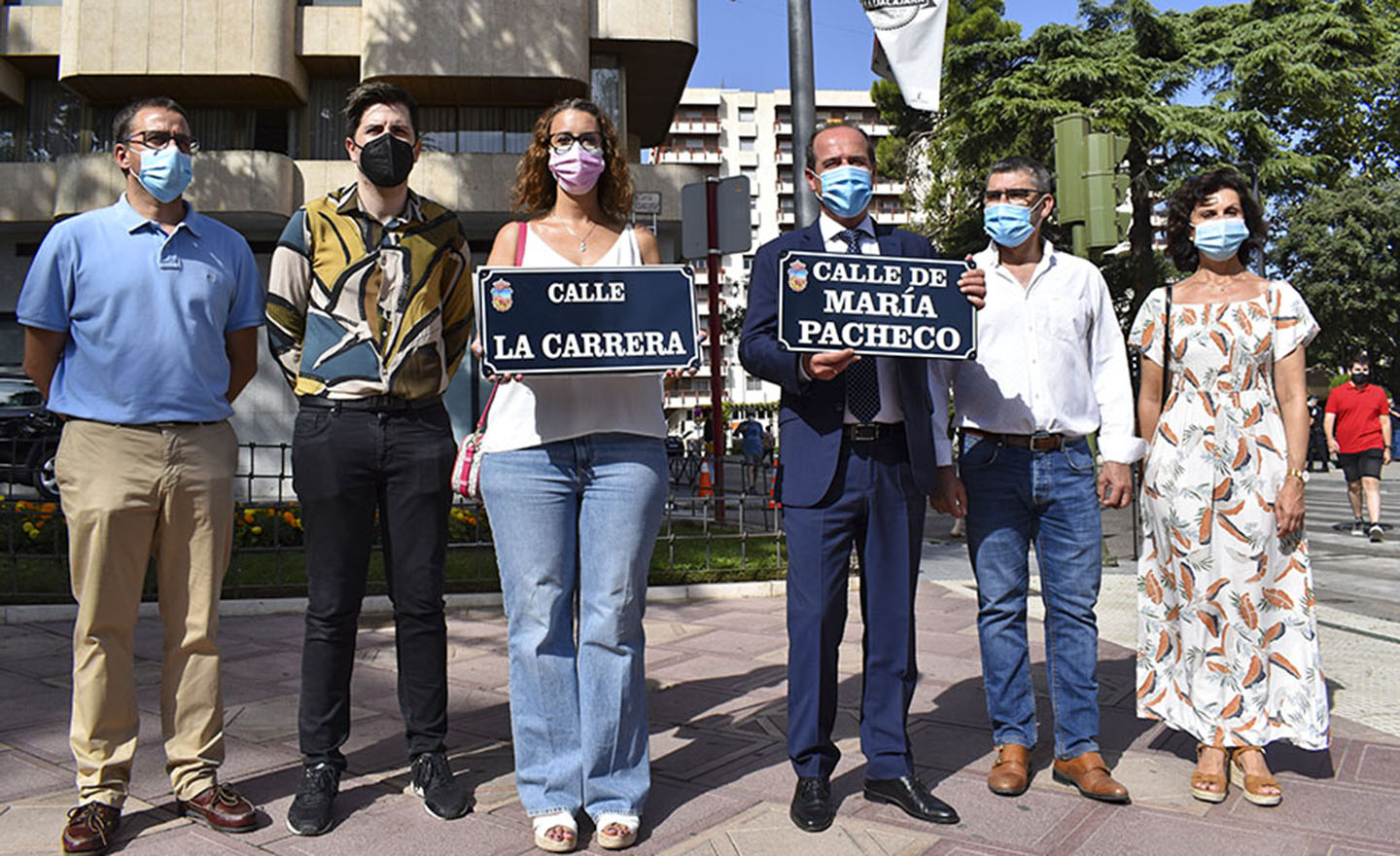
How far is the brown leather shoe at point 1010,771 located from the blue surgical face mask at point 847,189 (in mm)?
1953

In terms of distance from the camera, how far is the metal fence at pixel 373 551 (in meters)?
7.73

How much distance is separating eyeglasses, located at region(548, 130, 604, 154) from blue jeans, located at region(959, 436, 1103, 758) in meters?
1.71

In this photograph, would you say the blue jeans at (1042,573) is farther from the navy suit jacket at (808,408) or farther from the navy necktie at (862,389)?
the navy necktie at (862,389)

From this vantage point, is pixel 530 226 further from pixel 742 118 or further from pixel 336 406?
pixel 742 118

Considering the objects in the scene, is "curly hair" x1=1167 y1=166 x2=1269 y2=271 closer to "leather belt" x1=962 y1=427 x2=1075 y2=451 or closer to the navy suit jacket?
"leather belt" x1=962 y1=427 x2=1075 y2=451

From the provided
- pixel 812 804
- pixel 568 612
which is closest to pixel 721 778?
pixel 812 804

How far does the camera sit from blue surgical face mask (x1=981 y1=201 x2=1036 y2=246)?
12.4 feet

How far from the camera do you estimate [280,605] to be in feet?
24.8

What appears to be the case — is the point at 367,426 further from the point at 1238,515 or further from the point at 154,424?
the point at 1238,515

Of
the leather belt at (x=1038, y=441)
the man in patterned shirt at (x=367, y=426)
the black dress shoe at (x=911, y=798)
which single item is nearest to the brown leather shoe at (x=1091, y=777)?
the black dress shoe at (x=911, y=798)

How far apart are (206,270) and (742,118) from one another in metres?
87.3

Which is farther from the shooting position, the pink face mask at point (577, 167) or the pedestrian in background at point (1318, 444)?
the pedestrian in background at point (1318, 444)

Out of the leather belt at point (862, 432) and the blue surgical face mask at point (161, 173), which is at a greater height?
the blue surgical face mask at point (161, 173)

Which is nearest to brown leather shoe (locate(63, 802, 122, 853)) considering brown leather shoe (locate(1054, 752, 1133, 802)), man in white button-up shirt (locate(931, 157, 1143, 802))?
man in white button-up shirt (locate(931, 157, 1143, 802))
